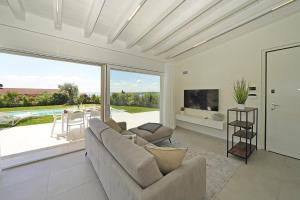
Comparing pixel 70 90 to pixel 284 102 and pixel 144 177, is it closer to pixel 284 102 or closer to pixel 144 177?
pixel 144 177

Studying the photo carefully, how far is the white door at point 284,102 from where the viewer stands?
2555mm

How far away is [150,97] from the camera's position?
4391mm

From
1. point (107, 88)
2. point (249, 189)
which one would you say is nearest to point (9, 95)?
point (107, 88)

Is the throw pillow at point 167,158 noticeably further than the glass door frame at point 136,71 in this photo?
No

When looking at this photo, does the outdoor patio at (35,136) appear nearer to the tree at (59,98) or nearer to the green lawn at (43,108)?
the green lawn at (43,108)

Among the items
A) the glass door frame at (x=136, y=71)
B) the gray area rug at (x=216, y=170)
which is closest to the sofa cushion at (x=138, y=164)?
the gray area rug at (x=216, y=170)

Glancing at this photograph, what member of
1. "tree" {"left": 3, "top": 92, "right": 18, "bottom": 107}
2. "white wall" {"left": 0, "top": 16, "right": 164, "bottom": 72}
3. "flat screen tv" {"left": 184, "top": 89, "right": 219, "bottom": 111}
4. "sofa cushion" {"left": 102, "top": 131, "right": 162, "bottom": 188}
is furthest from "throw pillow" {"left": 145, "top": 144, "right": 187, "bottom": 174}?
"tree" {"left": 3, "top": 92, "right": 18, "bottom": 107}

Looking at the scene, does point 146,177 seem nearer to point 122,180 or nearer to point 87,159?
point 122,180

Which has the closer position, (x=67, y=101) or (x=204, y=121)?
(x=204, y=121)

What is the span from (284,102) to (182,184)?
9.74 ft

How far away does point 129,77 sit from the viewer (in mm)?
3783

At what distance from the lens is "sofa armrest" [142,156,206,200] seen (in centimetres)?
98

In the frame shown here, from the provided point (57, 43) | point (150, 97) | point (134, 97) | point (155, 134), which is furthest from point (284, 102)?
point (57, 43)

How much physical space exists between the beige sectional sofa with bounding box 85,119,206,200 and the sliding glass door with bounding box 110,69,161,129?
84.1 inches
